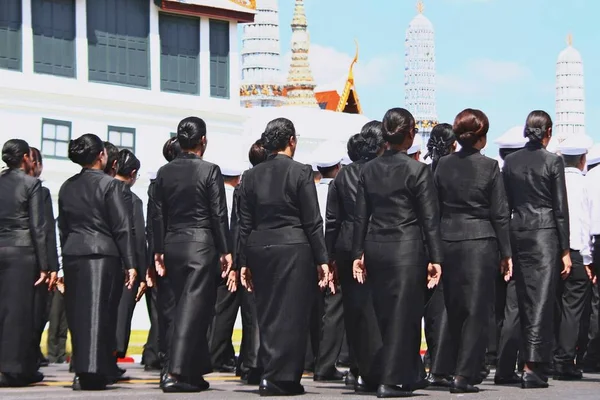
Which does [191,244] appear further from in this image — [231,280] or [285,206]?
[285,206]

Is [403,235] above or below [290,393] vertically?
above

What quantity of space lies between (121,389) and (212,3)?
77.6 ft

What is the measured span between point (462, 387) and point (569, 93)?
98825 millimetres

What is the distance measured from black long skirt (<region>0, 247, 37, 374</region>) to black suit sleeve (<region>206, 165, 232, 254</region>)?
69.1 inches

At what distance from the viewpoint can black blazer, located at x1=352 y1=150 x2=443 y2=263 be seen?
1109cm

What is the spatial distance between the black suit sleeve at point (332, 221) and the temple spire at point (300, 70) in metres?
50.4

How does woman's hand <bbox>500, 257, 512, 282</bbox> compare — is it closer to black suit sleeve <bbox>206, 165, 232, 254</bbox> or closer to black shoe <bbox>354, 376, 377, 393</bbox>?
black shoe <bbox>354, 376, 377, 393</bbox>

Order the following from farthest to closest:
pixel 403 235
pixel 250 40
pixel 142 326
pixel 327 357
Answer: pixel 250 40
pixel 142 326
pixel 327 357
pixel 403 235

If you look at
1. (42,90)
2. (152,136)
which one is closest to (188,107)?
(152,136)

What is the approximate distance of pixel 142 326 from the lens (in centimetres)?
3122

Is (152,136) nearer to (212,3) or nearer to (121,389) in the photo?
(212,3)

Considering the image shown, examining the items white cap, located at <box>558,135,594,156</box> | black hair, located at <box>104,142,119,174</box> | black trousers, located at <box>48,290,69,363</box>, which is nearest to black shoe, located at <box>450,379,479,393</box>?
white cap, located at <box>558,135,594,156</box>

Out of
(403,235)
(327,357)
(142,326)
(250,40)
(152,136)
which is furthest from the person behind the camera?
(250,40)

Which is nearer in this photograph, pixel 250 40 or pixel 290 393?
pixel 290 393
